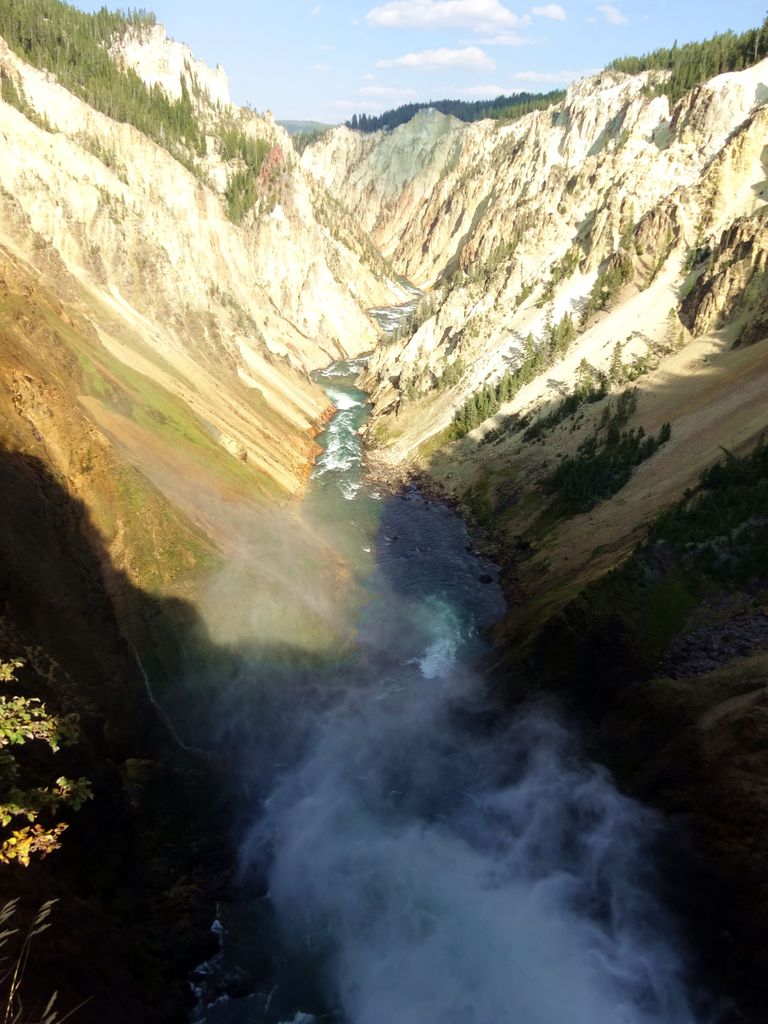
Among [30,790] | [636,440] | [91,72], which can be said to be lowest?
[30,790]

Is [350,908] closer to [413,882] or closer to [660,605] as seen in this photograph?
[413,882]

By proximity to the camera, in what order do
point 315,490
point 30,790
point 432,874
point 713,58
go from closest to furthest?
point 30,790, point 432,874, point 315,490, point 713,58

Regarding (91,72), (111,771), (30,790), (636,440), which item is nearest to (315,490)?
(636,440)

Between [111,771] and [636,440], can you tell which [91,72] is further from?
[111,771]

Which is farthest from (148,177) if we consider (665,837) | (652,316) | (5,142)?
(665,837)

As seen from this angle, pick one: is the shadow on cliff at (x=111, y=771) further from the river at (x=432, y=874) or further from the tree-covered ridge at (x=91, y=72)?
the tree-covered ridge at (x=91, y=72)

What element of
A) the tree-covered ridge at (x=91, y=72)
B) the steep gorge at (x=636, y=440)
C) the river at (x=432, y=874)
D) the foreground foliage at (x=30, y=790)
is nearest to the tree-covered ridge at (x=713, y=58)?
the steep gorge at (x=636, y=440)
